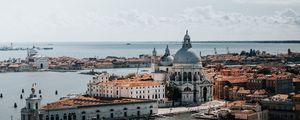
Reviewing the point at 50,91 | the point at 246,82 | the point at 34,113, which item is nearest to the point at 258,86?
the point at 246,82

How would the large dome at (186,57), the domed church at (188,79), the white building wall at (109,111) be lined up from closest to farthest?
the white building wall at (109,111) → the domed church at (188,79) → the large dome at (186,57)

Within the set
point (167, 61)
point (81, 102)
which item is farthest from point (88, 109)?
point (167, 61)

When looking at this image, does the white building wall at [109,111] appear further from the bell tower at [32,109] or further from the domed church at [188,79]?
the domed church at [188,79]

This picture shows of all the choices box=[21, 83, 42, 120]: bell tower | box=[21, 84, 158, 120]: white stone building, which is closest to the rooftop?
box=[21, 84, 158, 120]: white stone building

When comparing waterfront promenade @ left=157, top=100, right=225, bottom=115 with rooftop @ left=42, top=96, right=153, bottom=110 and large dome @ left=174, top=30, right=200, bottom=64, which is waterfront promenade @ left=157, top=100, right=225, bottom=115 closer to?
rooftop @ left=42, top=96, right=153, bottom=110

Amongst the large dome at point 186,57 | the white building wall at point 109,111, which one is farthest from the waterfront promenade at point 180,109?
the large dome at point 186,57

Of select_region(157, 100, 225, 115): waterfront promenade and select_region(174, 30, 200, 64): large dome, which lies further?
A: select_region(174, 30, 200, 64): large dome
